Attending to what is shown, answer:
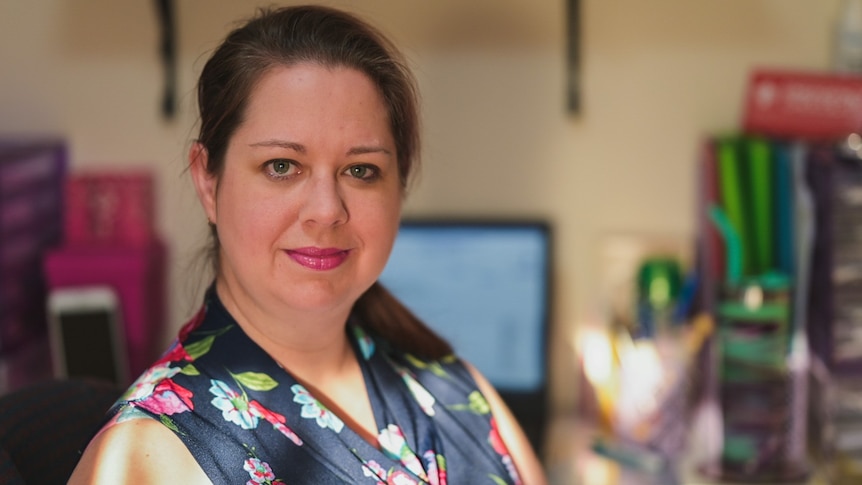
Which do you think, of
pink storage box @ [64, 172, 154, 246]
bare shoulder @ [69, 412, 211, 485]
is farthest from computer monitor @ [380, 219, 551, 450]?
bare shoulder @ [69, 412, 211, 485]

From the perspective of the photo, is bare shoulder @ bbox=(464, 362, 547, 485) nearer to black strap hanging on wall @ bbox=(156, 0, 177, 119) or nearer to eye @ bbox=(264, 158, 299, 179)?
eye @ bbox=(264, 158, 299, 179)

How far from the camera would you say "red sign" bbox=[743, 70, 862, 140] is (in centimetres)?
182

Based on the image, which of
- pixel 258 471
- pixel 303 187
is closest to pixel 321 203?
pixel 303 187

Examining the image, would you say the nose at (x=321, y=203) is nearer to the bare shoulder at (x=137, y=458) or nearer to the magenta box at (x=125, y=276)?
the bare shoulder at (x=137, y=458)

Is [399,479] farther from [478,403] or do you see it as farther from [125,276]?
[125,276]

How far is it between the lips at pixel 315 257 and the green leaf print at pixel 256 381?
12 cm

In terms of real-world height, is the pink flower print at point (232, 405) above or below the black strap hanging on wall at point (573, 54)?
below

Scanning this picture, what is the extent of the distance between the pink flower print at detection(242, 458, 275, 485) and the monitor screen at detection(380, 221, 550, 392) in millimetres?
899

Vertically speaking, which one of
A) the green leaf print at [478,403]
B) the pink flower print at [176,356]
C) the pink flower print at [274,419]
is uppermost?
the pink flower print at [176,356]

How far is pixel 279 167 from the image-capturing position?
1.03 m

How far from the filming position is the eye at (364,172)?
1.07m

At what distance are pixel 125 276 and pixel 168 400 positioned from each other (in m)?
0.90

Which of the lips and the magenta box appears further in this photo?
the magenta box

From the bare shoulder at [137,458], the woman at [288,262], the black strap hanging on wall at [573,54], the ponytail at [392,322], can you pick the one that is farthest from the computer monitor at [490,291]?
the bare shoulder at [137,458]
